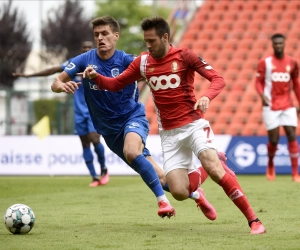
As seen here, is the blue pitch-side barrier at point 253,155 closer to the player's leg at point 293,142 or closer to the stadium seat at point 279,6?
the player's leg at point 293,142

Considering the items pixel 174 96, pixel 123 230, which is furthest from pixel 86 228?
pixel 174 96

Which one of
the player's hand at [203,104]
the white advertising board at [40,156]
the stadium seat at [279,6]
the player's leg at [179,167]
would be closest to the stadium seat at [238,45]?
the stadium seat at [279,6]

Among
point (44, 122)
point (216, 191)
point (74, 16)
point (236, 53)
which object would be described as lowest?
point (216, 191)

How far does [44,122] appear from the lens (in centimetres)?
1769

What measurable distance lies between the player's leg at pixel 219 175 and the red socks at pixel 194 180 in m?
0.59

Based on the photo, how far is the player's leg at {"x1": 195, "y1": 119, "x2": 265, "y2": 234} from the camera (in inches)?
278

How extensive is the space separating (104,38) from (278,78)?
20.7ft

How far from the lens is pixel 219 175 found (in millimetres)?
7145

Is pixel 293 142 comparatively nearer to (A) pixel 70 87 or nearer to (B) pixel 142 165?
(B) pixel 142 165

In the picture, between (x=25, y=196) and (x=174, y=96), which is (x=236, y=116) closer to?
(x=25, y=196)

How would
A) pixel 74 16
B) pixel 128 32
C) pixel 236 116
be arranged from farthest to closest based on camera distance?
pixel 128 32 < pixel 74 16 < pixel 236 116

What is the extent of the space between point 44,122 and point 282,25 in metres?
9.18

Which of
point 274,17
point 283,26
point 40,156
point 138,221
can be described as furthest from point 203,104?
point 274,17

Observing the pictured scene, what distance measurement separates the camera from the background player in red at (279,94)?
14.2 meters
